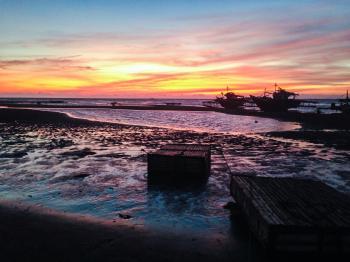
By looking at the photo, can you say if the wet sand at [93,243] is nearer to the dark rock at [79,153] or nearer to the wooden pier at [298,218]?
the wooden pier at [298,218]

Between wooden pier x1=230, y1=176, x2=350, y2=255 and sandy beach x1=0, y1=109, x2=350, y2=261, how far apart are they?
0.77 m

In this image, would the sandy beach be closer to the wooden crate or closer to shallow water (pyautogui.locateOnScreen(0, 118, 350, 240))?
shallow water (pyautogui.locateOnScreen(0, 118, 350, 240))

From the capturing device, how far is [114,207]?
1209 cm

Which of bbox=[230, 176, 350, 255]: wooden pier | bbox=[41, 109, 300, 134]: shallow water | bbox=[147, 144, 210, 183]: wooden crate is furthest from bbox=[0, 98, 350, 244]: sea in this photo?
bbox=[41, 109, 300, 134]: shallow water

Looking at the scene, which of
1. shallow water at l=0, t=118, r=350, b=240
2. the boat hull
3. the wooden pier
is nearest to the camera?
the wooden pier

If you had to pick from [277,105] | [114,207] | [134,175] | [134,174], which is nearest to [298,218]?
[114,207]

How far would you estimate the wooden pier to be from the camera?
7673mm

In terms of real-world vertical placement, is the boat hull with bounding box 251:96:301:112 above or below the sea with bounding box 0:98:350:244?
above

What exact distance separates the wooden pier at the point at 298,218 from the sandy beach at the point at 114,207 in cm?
77

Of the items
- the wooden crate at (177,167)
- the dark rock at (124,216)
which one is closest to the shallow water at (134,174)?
the dark rock at (124,216)

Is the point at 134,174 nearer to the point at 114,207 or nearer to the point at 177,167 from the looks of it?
the point at 177,167

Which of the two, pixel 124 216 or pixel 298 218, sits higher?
pixel 298 218

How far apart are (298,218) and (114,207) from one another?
19.3ft

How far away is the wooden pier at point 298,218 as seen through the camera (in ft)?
25.2
